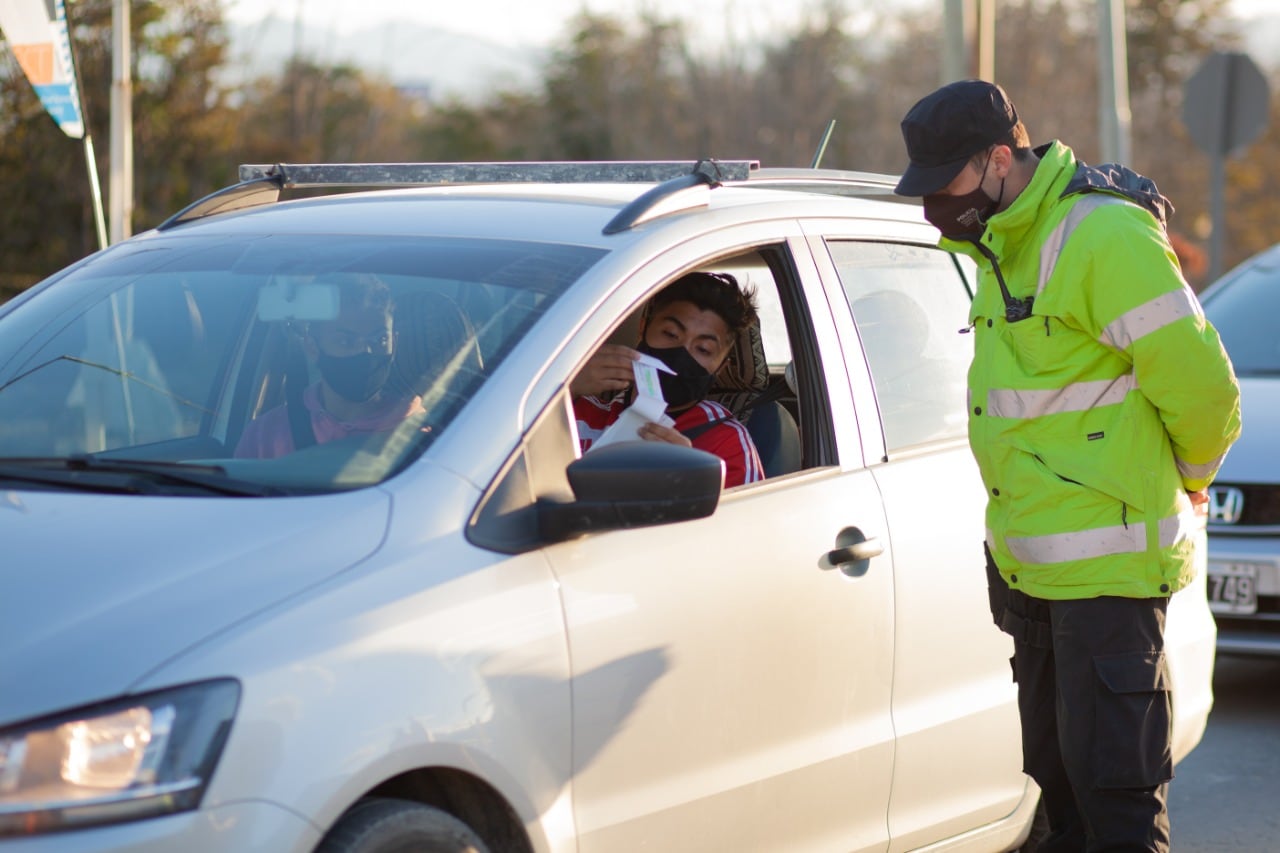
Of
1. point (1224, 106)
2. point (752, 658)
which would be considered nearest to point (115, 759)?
point (752, 658)

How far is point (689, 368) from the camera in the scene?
14.1 ft

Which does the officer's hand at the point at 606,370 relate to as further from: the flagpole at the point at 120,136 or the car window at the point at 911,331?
the flagpole at the point at 120,136

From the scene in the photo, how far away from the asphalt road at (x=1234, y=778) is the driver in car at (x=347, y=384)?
2.97 meters

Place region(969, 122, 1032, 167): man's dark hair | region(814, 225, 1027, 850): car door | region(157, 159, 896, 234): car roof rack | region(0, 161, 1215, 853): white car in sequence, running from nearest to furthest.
Answer: 1. region(0, 161, 1215, 853): white car
2. region(969, 122, 1032, 167): man's dark hair
3. region(814, 225, 1027, 850): car door
4. region(157, 159, 896, 234): car roof rack

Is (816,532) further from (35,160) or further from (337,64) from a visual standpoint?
(337,64)

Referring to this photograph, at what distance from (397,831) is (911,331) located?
6.35ft

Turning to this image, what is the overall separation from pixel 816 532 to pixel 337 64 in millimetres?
25690

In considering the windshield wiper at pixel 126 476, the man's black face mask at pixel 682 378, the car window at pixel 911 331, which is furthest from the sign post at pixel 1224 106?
the windshield wiper at pixel 126 476

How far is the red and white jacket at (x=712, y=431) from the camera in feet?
12.9

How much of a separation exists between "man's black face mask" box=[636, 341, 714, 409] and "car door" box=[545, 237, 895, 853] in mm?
379

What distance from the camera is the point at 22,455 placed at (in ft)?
11.0

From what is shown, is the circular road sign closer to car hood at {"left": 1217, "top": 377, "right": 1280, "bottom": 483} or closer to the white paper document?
car hood at {"left": 1217, "top": 377, "right": 1280, "bottom": 483}

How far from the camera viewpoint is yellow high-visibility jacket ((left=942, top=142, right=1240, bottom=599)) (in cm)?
340

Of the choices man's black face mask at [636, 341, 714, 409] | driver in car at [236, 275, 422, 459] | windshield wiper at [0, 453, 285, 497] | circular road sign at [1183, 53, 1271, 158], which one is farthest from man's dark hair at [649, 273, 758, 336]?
circular road sign at [1183, 53, 1271, 158]
